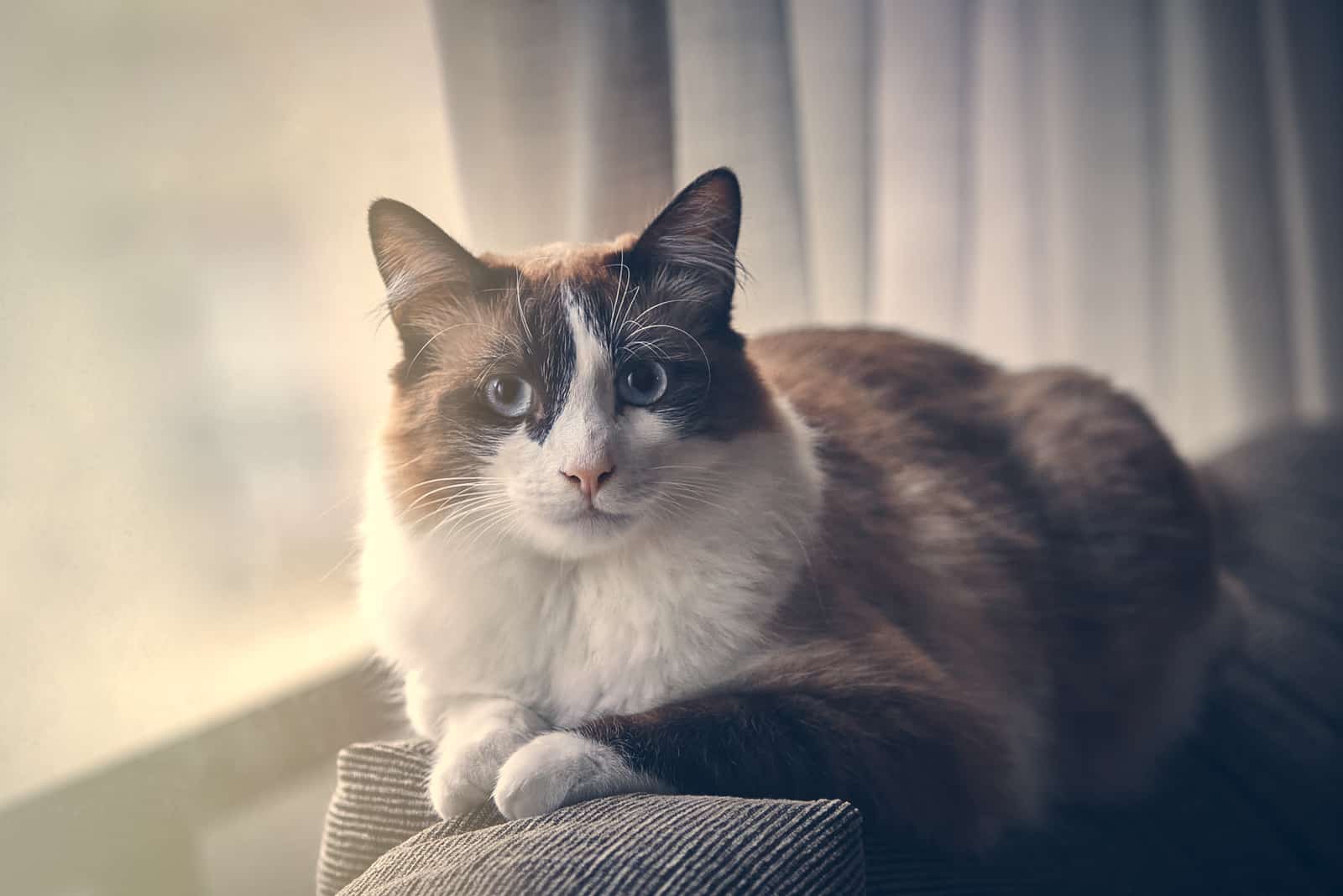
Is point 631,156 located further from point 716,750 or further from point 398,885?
point 398,885

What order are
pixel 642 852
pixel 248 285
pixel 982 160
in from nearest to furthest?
pixel 642 852 → pixel 248 285 → pixel 982 160

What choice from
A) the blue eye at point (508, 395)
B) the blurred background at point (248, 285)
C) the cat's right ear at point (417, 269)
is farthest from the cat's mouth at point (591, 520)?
the blurred background at point (248, 285)

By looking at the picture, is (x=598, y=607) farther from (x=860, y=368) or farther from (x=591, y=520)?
(x=860, y=368)

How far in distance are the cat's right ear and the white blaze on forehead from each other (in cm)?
11

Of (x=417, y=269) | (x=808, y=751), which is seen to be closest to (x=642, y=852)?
(x=808, y=751)

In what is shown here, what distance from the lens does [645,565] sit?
951 mm

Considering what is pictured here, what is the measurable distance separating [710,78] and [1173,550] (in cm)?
98

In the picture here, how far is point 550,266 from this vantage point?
971 millimetres

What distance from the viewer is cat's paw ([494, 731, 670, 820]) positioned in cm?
79

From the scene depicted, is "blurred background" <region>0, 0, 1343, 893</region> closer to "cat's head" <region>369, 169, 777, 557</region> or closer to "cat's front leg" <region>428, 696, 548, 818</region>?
"cat's head" <region>369, 169, 777, 557</region>

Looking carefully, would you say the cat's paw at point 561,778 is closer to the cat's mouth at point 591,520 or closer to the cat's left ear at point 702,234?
the cat's mouth at point 591,520

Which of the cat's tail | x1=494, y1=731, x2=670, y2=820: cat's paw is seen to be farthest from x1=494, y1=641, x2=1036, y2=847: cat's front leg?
the cat's tail

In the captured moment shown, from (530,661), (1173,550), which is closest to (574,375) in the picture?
(530,661)

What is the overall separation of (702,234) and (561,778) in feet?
1.75
